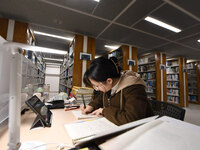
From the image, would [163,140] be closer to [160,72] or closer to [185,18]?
[185,18]

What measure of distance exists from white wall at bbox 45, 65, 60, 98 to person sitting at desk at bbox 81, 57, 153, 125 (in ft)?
26.6

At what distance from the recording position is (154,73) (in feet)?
14.2

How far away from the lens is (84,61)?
2918 millimetres

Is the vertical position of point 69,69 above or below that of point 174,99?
above

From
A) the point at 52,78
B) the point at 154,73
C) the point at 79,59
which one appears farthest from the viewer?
the point at 52,78

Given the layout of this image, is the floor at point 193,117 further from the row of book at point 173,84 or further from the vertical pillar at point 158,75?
the row of book at point 173,84

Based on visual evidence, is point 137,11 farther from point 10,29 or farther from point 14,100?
point 10,29

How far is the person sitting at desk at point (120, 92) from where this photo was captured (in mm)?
707

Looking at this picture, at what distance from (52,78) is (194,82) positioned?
10239 millimetres

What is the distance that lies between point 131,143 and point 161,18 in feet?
8.79

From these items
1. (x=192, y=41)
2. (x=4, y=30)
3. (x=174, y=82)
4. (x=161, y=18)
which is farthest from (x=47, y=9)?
(x=174, y=82)

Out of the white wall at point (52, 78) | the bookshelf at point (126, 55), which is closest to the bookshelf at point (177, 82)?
the bookshelf at point (126, 55)

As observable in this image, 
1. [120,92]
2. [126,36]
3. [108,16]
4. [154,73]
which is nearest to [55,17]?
[108,16]

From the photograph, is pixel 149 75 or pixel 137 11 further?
pixel 149 75
